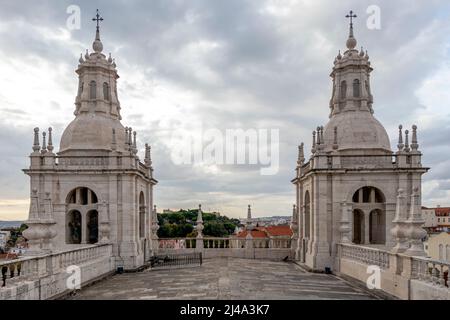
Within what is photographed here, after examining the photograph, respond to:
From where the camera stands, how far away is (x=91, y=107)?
3134cm

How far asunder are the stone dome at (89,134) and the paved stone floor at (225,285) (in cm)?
849

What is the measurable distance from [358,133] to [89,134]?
16952 mm

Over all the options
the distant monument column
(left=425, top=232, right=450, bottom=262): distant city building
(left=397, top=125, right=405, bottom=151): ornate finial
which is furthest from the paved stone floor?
(left=425, top=232, right=450, bottom=262): distant city building

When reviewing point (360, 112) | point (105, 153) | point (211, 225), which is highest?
point (360, 112)

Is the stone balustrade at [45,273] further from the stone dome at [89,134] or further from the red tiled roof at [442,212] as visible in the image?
the red tiled roof at [442,212]

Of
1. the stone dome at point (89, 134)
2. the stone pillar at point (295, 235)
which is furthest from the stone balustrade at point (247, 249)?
the stone dome at point (89, 134)

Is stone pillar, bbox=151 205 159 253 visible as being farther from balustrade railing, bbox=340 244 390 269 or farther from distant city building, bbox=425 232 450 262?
distant city building, bbox=425 232 450 262

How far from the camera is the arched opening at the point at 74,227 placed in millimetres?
29469

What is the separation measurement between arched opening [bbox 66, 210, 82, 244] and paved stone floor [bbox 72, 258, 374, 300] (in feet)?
18.0

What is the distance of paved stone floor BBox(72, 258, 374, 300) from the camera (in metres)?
18.1

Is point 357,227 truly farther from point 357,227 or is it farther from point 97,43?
point 97,43
